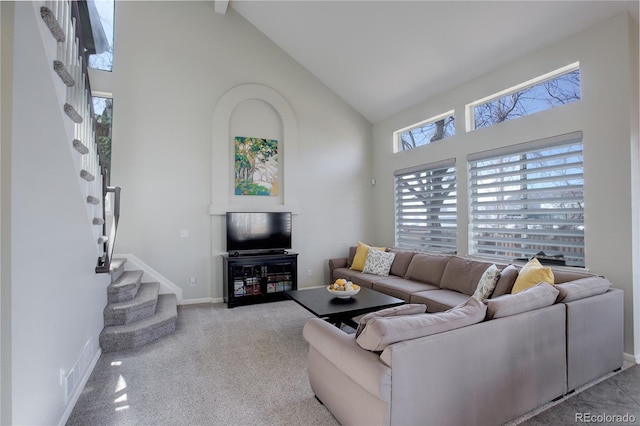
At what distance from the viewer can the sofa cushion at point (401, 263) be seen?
16.1 feet

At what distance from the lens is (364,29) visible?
4395mm

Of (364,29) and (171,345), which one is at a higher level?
(364,29)

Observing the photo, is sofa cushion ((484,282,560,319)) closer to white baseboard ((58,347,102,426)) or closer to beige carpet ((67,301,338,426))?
beige carpet ((67,301,338,426))

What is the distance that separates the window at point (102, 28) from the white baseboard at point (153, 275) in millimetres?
2763

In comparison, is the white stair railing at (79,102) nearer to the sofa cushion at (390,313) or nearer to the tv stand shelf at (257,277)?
the tv stand shelf at (257,277)

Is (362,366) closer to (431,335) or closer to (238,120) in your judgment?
(431,335)

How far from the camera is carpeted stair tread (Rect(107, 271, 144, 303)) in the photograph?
142 inches

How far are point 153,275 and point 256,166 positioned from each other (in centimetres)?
227

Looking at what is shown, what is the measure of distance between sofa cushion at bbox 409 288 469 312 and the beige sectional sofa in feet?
3.75

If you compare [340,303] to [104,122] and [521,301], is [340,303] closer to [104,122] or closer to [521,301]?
[521,301]

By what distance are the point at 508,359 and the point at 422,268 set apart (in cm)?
257

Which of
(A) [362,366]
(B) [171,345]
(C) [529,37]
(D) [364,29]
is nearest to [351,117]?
(D) [364,29]

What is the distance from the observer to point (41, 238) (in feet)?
6.17

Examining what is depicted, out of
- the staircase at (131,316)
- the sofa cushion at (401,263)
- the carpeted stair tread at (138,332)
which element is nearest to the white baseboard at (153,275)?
the staircase at (131,316)
